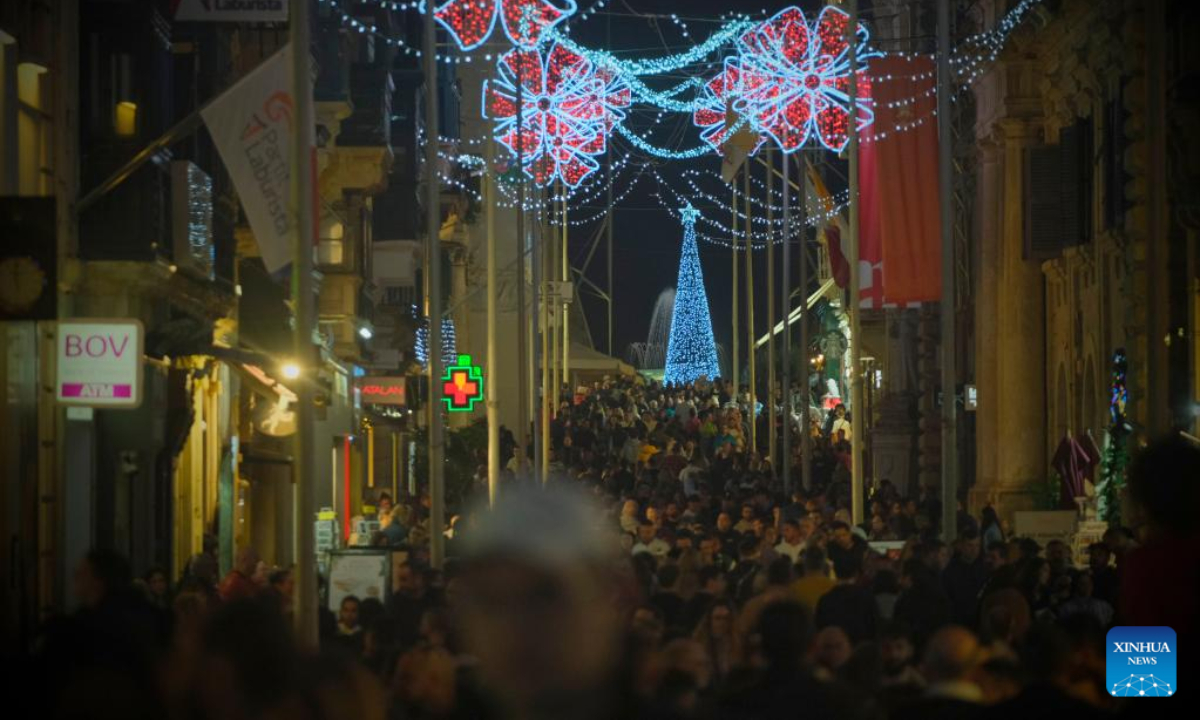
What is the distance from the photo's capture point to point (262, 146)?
17.3m

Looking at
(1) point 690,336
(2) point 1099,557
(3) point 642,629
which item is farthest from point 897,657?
(1) point 690,336

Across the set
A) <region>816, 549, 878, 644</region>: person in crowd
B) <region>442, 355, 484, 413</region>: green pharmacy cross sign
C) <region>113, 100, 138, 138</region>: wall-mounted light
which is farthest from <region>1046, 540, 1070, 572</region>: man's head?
<region>442, 355, 484, 413</region>: green pharmacy cross sign

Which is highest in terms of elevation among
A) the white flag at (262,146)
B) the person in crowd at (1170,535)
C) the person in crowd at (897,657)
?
the white flag at (262,146)

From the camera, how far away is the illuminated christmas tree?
316 ft

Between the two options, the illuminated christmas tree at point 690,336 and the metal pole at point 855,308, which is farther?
the illuminated christmas tree at point 690,336

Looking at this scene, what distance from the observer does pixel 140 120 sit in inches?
891

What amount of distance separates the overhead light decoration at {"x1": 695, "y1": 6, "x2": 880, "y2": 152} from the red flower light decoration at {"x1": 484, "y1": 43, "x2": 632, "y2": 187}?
19.0ft

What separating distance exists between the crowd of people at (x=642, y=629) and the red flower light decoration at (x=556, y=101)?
18.9 metres

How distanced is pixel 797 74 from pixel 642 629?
88.4 feet

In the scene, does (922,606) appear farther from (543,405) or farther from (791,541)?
(543,405)

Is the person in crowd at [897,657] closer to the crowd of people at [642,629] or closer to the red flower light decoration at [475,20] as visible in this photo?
the crowd of people at [642,629]

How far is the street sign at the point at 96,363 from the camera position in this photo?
1962 centimetres

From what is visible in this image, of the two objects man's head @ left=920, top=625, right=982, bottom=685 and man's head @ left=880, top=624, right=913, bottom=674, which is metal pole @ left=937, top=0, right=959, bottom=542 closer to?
man's head @ left=880, top=624, right=913, bottom=674

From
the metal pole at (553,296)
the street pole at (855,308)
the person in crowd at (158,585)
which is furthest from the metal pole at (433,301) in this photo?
the metal pole at (553,296)
